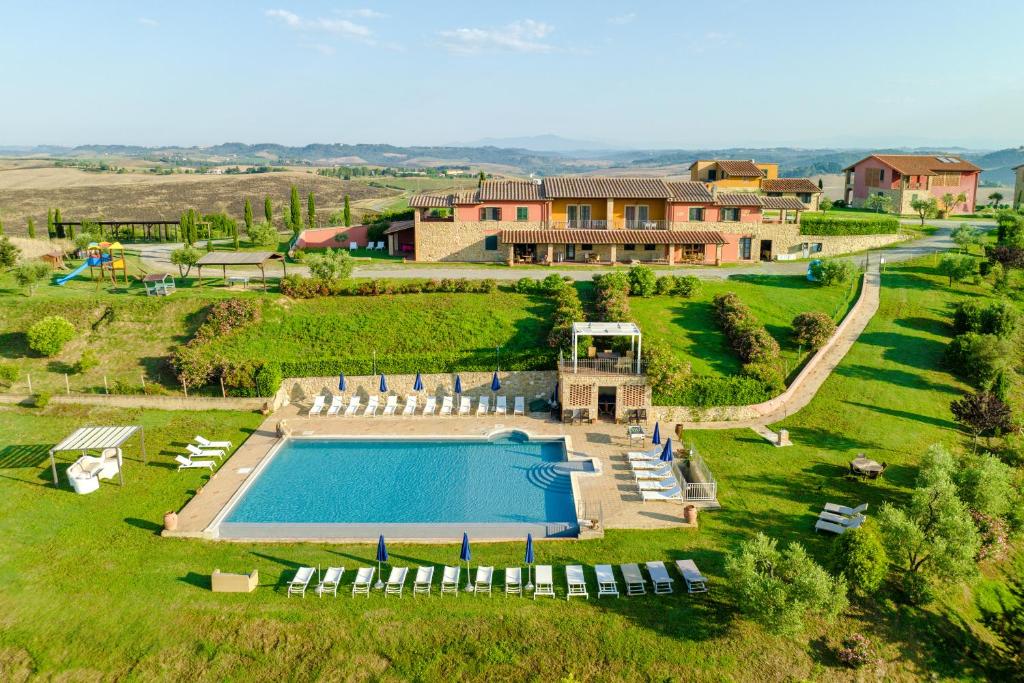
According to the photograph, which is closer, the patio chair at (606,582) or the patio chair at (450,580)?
the patio chair at (606,582)

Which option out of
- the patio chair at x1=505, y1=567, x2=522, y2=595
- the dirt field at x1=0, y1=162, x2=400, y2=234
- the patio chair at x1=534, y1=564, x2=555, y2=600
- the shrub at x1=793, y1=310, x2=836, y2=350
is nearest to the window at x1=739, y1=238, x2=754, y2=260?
the shrub at x1=793, y1=310, x2=836, y2=350

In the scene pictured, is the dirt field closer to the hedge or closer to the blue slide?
the blue slide

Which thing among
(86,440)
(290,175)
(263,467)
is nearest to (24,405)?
(86,440)

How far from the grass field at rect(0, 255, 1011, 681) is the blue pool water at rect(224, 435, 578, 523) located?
2.38m

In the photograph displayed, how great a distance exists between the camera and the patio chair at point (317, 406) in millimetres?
33281

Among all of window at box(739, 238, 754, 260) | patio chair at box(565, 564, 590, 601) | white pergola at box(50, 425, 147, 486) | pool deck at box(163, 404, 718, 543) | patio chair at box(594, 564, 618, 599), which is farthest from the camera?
window at box(739, 238, 754, 260)

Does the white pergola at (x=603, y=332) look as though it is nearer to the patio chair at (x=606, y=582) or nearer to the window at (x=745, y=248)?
the patio chair at (x=606, y=582)

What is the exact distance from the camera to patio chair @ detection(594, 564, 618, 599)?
1919 cm

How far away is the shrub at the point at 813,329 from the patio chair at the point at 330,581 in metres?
28.0

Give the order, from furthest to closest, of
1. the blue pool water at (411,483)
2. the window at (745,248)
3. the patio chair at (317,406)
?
the window at (745,248) → the patio chair at (317,406) → the blue pool water at (411,483)

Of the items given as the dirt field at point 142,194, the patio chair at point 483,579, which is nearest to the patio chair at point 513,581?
the patio chair at point 483,579

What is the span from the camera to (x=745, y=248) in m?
→ 53.6

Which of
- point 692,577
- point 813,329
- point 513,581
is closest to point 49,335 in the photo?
point 513,581

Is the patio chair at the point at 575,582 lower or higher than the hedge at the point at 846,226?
lower
